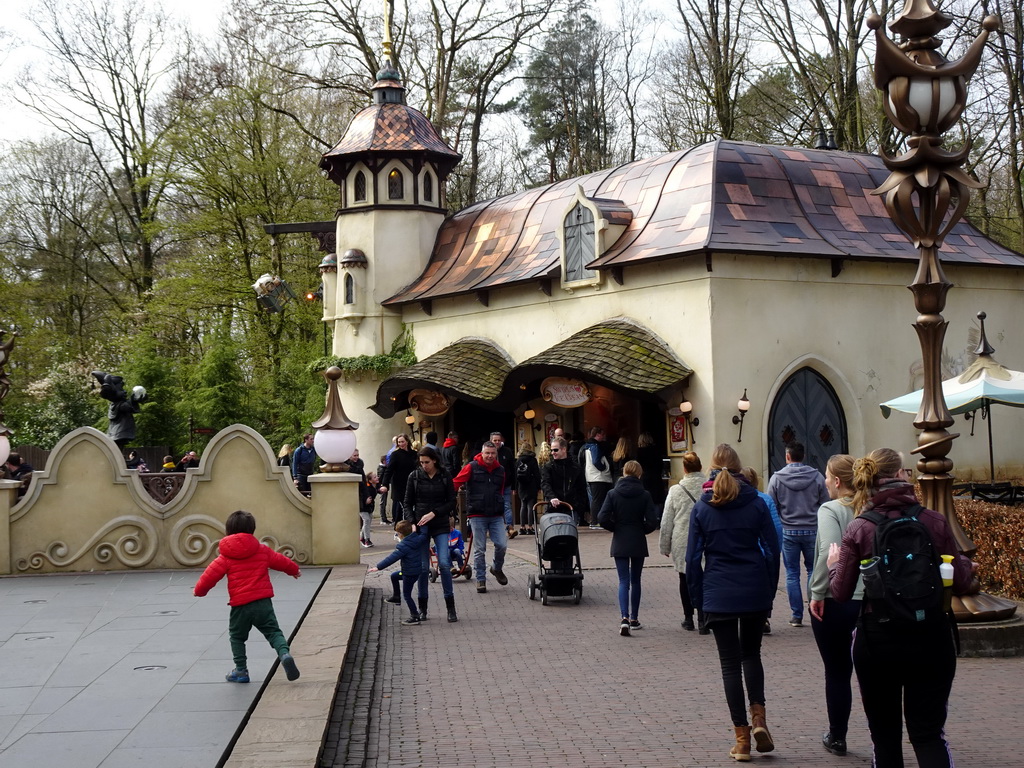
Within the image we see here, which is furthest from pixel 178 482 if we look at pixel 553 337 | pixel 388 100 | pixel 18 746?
pixel 388 100

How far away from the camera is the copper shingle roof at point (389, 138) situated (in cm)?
2983

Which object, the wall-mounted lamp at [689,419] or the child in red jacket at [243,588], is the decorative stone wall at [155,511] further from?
the wall-mounted lamp at [689,419]

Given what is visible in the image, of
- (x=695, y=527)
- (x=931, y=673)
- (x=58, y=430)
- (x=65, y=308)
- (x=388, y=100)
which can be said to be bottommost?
(x=931, y=673)

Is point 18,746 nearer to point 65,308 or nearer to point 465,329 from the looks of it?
point 465,329

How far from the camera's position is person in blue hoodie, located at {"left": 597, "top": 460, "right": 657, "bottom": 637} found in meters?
11.6

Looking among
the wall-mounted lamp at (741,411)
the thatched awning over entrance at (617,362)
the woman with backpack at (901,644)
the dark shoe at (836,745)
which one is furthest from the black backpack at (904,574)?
the wall-mounted lamp at (741,411)

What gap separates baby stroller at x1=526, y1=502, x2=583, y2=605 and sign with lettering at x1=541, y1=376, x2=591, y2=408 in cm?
876

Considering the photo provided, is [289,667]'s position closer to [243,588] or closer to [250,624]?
[250,624]

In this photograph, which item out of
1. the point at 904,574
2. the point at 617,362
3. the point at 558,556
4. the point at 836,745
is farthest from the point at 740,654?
the point at 617,362

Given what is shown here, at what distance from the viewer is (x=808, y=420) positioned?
872 inches

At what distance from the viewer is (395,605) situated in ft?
45.1

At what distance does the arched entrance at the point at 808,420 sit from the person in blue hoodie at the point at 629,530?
10135 mm

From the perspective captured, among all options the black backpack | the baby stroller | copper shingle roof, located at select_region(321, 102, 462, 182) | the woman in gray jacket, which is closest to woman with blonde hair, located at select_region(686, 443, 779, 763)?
the black backpack

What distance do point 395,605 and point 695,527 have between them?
676 centimetres
